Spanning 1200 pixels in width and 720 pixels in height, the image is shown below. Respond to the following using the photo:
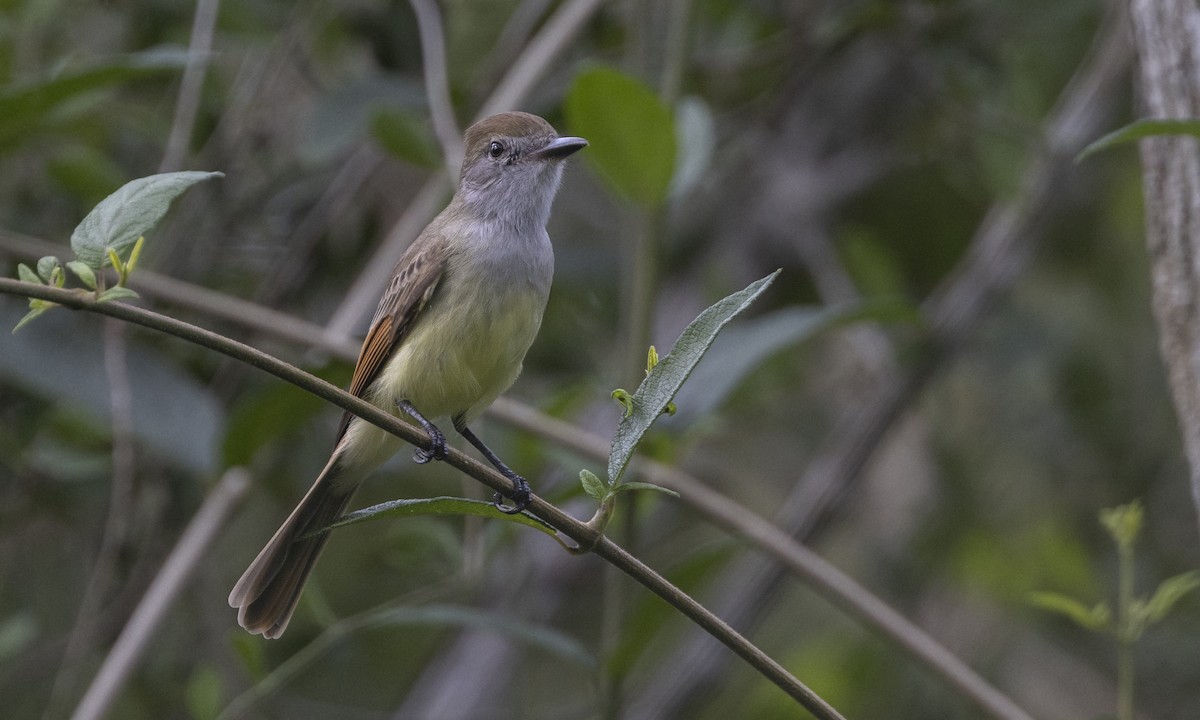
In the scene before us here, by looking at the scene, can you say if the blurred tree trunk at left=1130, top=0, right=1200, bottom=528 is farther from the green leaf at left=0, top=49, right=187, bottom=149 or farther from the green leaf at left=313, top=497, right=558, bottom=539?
the green leaf at left=0, top=49, right=187, bottom=149

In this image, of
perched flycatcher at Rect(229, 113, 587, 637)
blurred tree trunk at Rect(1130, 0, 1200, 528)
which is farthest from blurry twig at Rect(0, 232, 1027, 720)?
blurred tree trunk at Rect(1130, 0, 1200, 528)

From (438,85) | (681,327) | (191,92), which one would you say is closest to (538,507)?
(438,85)

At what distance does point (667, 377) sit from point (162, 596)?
2.05 m

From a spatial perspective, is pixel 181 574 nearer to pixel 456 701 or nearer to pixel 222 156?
pixel 456 701

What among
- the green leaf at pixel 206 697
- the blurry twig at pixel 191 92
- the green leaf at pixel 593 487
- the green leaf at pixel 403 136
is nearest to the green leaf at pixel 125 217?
the green leaf at pixel 593 487

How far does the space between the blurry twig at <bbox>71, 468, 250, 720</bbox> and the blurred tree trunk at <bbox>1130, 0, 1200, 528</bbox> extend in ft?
7.36

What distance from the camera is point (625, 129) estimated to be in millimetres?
3051

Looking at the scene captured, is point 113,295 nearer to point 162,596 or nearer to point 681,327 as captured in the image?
point 162,596

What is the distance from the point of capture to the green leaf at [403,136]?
11.6ft

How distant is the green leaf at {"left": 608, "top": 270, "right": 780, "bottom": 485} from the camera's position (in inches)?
63.7

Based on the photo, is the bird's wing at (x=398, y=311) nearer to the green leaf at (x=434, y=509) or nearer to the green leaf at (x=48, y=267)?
Answer: the green leaf at (x=434, y=509)

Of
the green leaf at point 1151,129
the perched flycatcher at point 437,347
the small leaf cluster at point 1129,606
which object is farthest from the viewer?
the perched flycatcher at point 437,347

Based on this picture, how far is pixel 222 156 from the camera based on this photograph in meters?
4.20

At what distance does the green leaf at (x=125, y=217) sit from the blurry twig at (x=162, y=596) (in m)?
1.71
